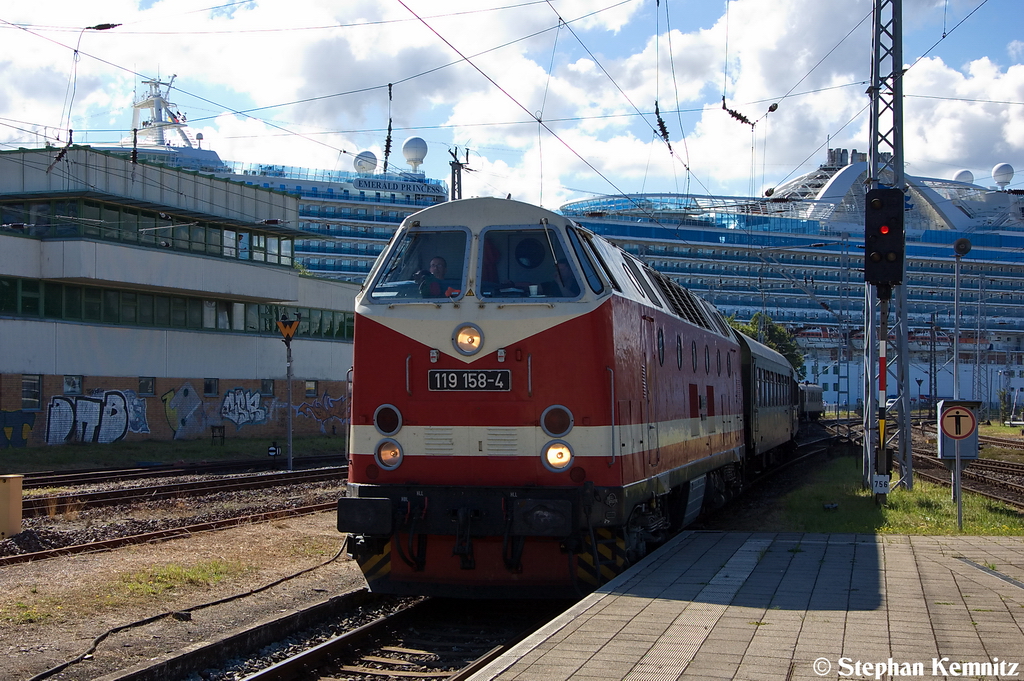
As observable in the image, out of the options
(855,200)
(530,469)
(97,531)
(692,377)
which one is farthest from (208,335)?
(855,200)

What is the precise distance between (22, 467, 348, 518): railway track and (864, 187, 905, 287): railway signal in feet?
42.4

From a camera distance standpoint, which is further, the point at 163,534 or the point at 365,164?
the point at 365,164

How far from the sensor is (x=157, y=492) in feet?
60.2

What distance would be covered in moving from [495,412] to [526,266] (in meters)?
1.47

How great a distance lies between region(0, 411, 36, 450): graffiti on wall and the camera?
2959cm

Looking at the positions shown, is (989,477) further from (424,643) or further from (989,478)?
(424,643)

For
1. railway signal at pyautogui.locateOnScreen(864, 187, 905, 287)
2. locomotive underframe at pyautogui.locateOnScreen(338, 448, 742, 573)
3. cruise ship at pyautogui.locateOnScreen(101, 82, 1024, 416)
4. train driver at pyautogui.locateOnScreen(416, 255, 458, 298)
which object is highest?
cruise ship at pyautogui.locateOnScreen(101, 82, 1024, 416)

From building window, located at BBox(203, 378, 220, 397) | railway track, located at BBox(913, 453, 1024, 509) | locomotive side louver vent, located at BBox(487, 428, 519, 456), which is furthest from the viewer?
building window, located at BBox(203, 378, 220, 397)

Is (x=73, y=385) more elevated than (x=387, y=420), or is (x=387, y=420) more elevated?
(x=73, y=385)

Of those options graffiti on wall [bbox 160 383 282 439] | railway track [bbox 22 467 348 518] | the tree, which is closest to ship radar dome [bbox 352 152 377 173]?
the tree

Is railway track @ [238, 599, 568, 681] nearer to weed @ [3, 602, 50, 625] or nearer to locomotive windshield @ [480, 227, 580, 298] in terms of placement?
weed @ [3, 602, 50, 625]

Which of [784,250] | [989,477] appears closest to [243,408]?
[989,477]

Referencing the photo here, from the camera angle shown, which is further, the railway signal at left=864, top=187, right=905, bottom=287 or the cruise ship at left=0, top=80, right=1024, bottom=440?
the cruise ship at left=0, top=80, right=1024, bottom=440

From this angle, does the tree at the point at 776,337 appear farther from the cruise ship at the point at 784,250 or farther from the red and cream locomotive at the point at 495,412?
the red and cream locomotive at the point at 495,412
